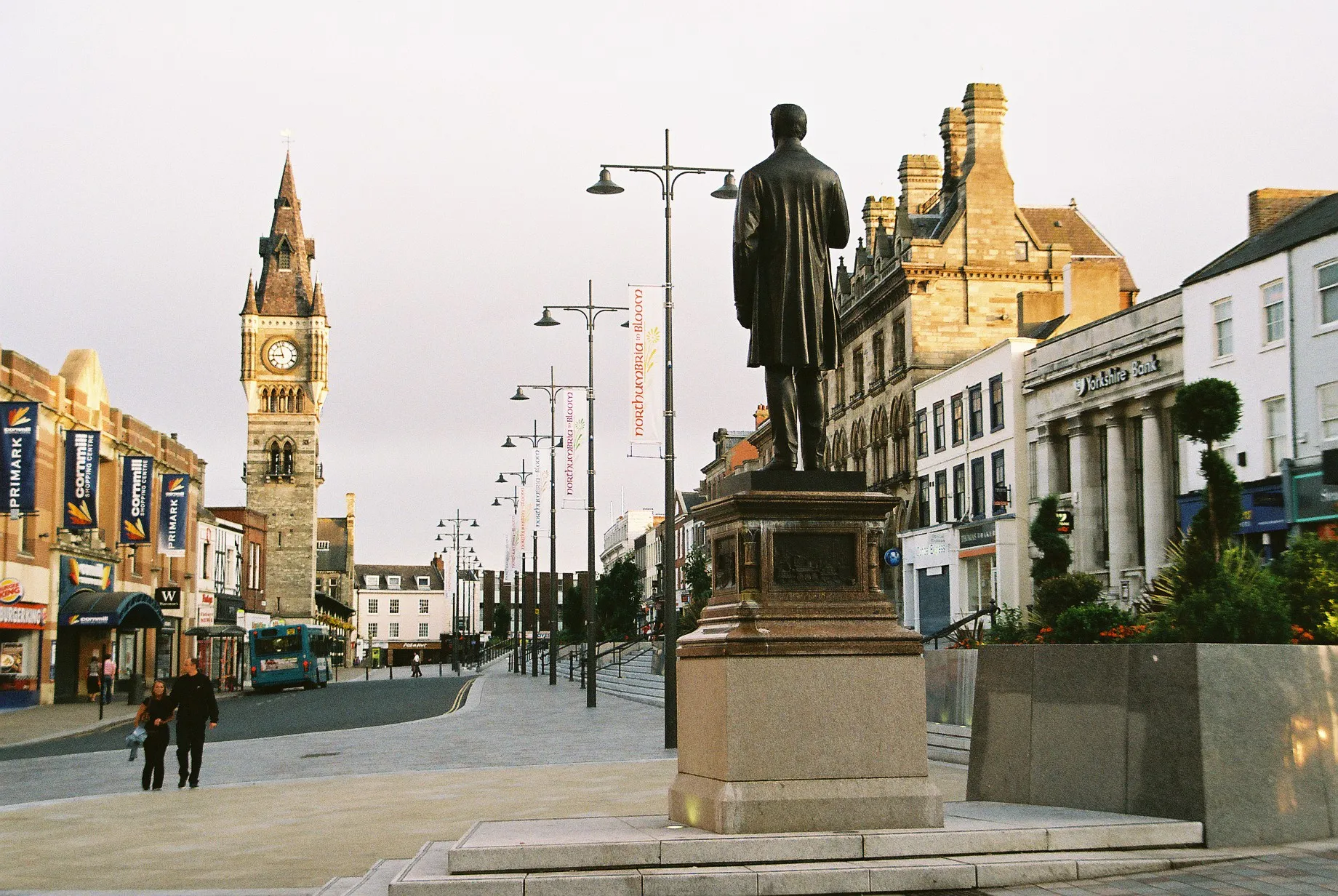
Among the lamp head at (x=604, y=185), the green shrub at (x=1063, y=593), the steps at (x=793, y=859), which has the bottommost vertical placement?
the steps at (x=793, y=859)

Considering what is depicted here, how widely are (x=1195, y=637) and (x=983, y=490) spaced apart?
37.5 m

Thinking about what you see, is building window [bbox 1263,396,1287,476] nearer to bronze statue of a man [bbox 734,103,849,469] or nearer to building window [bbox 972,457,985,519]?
building window [bbox 972,457,985,519]

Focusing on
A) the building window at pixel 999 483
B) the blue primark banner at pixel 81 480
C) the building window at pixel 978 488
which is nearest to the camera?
the blue primark banner at pixel 81 480

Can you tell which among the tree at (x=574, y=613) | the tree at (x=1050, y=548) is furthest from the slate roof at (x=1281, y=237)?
the tree at (x=574, y=613)

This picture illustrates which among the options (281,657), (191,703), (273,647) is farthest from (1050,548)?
(273,647)

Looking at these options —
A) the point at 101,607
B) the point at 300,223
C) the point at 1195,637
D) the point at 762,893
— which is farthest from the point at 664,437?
the point at 300,223

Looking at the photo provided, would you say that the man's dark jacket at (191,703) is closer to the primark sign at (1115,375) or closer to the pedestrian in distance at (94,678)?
the primark sign at (1115,375)

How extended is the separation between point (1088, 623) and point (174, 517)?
46587 millimetres

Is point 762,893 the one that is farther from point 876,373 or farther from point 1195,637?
point 876,373

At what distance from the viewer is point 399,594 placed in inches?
6516

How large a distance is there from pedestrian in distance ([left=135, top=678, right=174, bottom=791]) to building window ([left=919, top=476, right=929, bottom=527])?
38295 millimetres

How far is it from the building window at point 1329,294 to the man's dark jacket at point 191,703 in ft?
77.9

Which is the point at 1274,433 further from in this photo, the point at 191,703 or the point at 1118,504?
the point at 191,703

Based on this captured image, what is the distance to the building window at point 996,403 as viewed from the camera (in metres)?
46.4
